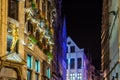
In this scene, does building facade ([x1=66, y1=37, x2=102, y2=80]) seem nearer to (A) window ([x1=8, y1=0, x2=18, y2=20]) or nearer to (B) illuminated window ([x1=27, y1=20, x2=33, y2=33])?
(B) illuminated window ([x1=27, y1=20, x2=33, y2=33])

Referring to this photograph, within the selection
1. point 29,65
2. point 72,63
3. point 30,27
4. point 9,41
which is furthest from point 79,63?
point 9,41

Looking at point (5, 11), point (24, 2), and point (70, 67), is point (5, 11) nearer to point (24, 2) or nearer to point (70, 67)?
point (24, 2)

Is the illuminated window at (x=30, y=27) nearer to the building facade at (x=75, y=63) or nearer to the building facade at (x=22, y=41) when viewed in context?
the building facade at (x=22, y=41)

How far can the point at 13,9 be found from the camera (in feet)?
118

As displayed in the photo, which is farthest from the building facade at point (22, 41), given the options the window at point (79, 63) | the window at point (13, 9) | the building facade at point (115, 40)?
the window at point (79, 63)

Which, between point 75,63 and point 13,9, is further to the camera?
point 75,63

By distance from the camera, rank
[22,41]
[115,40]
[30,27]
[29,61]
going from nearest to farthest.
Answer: [22,41] → [29,61] → [30,27] → [115,40]

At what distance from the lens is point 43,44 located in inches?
2014

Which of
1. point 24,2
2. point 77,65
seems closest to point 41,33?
point 24,2

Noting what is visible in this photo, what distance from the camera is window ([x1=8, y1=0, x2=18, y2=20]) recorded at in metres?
35.2

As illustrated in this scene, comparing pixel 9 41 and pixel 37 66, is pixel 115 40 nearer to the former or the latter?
pixel 37 66

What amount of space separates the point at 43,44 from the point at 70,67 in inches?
2792

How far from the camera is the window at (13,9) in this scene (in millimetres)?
35250

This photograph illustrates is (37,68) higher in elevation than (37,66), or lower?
lower
